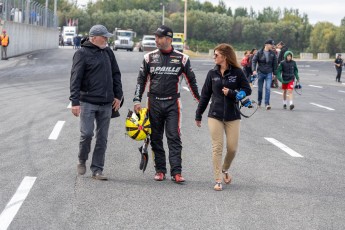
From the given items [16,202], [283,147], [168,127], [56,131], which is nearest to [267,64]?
[283,147]

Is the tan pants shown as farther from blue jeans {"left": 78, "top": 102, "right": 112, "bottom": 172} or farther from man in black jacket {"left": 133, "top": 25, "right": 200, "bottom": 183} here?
blue jeans {"left": 78, "top": 102, "right": 112, "bottom": 172}

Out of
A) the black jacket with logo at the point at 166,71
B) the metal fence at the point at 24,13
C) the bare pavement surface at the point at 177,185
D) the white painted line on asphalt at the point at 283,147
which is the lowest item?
the white painted line on asphalt at the point at 283,147

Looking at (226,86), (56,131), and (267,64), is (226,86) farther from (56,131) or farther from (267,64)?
(267,64)

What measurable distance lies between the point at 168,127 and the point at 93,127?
0.93 metres

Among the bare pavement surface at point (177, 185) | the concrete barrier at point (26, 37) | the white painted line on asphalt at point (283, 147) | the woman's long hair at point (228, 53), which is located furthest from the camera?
the concrete barrier at point (26, 37)

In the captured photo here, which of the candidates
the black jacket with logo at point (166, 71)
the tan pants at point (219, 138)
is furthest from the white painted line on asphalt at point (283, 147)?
the black jacket with logo at point (166, 71)

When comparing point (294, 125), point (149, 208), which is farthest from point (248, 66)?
point (149, 208)

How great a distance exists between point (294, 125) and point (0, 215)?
10.5 m

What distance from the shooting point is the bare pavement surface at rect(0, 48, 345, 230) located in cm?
699

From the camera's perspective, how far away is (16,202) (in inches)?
294

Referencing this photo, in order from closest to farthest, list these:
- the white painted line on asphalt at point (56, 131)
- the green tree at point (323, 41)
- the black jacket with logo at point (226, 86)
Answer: the black jacket with logo at point (226, 86) → the white painted line on asphalt at point (56, 131) → the green tree at point (323, 41)

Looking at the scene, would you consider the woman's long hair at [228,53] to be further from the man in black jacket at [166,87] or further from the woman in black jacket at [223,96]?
the man in black jacket at [166,87]

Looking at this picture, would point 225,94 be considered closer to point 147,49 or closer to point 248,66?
point 248,66

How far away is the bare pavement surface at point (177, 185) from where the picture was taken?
6.99m
